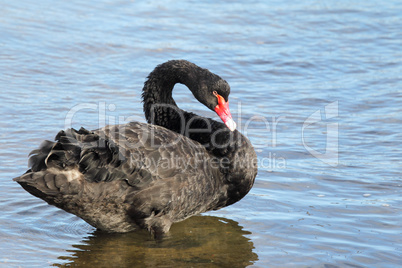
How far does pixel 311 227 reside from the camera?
5.41 m

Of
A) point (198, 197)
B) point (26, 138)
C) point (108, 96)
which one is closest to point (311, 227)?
point (198, 197)

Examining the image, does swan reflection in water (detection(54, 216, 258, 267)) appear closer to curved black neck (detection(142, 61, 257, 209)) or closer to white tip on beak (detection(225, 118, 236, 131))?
curved black neck (detection(142, 61, 257, 209))

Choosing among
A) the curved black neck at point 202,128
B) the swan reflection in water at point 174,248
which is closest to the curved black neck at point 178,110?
the curved black neck at point 202,128

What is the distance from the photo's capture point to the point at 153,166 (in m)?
4.96

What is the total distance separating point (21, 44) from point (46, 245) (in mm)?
6105

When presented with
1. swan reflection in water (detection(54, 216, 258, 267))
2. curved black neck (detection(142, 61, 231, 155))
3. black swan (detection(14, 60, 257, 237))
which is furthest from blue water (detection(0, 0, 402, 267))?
curved black neck (detection(142, 61, 231, 155))

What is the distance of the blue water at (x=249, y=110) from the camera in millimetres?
5086

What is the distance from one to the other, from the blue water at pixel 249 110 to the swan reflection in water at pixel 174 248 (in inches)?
0.7

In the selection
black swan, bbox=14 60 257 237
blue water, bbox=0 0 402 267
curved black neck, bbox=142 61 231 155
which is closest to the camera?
black swan, bbox=14 60 257 237

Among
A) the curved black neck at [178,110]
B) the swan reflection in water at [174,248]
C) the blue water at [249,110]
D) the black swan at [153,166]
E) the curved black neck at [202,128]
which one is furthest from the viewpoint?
the curved black neck at [178,110]

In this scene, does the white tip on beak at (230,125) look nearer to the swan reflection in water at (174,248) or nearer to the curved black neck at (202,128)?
the curved black neck at (202,128)

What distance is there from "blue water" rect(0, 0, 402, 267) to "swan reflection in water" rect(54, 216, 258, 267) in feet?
0.06

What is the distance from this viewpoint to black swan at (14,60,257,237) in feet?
14.9

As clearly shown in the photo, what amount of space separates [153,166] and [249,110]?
3633 mm
